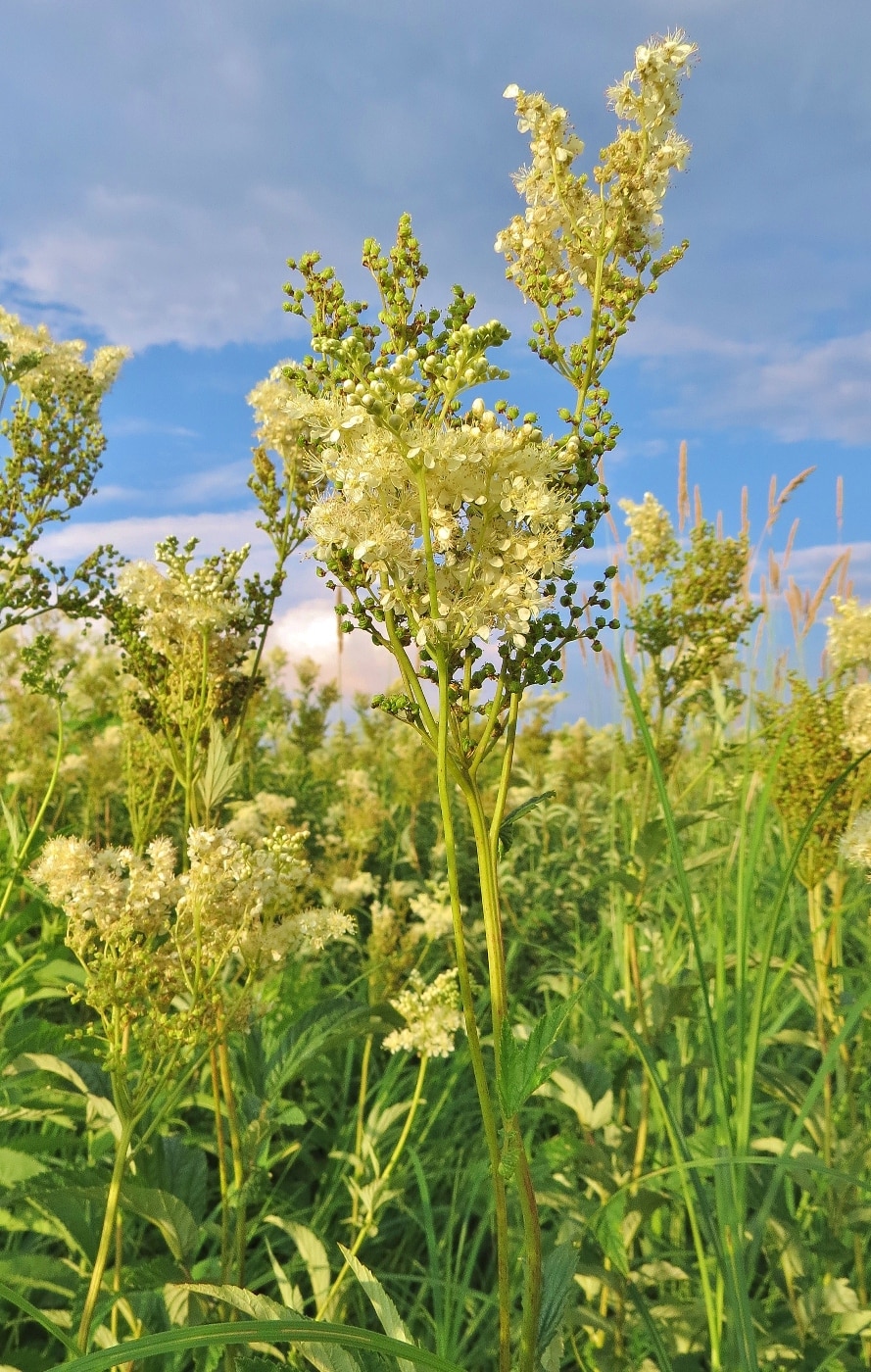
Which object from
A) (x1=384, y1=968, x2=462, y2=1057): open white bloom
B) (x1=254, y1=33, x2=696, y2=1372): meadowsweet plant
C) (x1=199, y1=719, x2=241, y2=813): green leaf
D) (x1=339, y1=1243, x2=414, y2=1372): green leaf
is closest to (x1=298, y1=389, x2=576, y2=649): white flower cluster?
(x1=254, y1=33, x2=696, y2=1372): meadowsweet plant

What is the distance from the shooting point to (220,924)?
185 centimetres

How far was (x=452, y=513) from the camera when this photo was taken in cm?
129

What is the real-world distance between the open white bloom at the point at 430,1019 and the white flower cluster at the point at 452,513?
5.59ft

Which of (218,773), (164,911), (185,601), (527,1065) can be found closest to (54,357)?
(185,601)

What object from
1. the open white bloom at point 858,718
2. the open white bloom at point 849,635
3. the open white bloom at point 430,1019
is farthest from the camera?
the open white bloom at point 849,635

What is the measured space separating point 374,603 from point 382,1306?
946 millimetres

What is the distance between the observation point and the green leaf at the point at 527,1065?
1.08 metres

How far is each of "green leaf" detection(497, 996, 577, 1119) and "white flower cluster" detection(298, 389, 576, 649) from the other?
18.5 inches

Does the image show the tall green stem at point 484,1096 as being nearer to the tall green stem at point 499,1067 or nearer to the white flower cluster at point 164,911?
the tall green stem at point 499,1067

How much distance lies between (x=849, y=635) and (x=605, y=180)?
2.30 m

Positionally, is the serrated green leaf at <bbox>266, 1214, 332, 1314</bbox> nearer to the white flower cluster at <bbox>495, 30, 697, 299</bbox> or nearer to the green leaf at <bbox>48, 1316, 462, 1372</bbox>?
the green leaf at <bbox>48, 1316, 462, 1372</bbox>

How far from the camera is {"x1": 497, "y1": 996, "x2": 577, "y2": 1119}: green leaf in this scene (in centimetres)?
108

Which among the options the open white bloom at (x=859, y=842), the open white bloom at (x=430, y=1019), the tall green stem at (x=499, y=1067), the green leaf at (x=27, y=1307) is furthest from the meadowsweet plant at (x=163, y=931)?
the open white bloom at (x=859, y=842)

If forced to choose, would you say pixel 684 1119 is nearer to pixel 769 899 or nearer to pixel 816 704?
pixel 816 704
